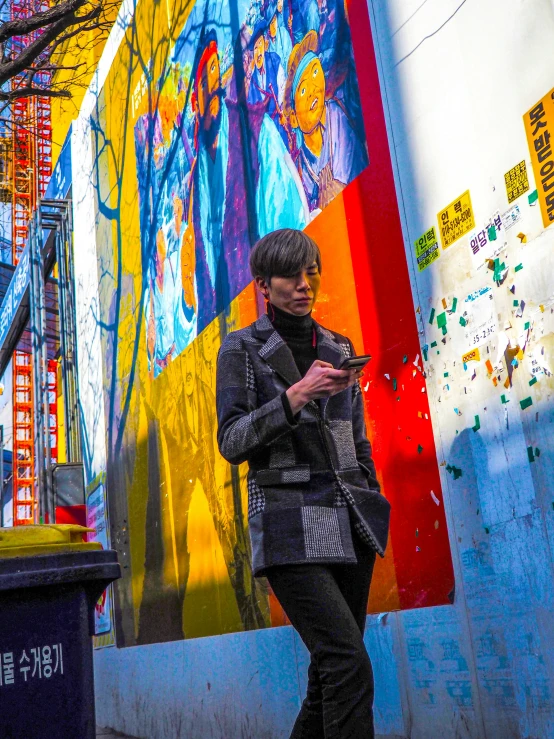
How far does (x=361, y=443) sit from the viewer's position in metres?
2.74

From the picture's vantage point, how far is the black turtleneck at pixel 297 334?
269 cm

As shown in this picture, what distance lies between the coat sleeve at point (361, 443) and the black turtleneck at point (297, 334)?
211 mm

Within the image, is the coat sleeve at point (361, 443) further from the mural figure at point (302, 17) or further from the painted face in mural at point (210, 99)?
the painted face in mural at point (210, 99)

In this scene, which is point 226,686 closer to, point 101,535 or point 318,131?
point 318,131

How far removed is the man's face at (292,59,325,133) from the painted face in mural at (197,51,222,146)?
4.19ft

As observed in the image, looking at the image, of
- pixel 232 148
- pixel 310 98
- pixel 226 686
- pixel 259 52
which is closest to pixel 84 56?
pixel 232 148

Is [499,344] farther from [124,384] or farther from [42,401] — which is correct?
[42,401]

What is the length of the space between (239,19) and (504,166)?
2942 mm

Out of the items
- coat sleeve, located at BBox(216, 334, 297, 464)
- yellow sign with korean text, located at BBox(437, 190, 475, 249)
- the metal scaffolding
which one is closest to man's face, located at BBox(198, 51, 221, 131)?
yellow sign with korean text, located at BBox(437, 190, 475, 249)

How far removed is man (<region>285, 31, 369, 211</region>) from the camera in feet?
13.3

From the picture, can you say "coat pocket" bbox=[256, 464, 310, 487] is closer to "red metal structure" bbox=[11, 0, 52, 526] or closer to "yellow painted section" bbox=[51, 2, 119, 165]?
"yellow painted section" bbox=[51, 2, 119, 165]

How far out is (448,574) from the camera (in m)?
3.29

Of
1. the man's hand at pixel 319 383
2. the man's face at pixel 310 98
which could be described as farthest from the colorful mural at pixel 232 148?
the man's hand at pixel 319 383

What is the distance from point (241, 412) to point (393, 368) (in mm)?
1299
